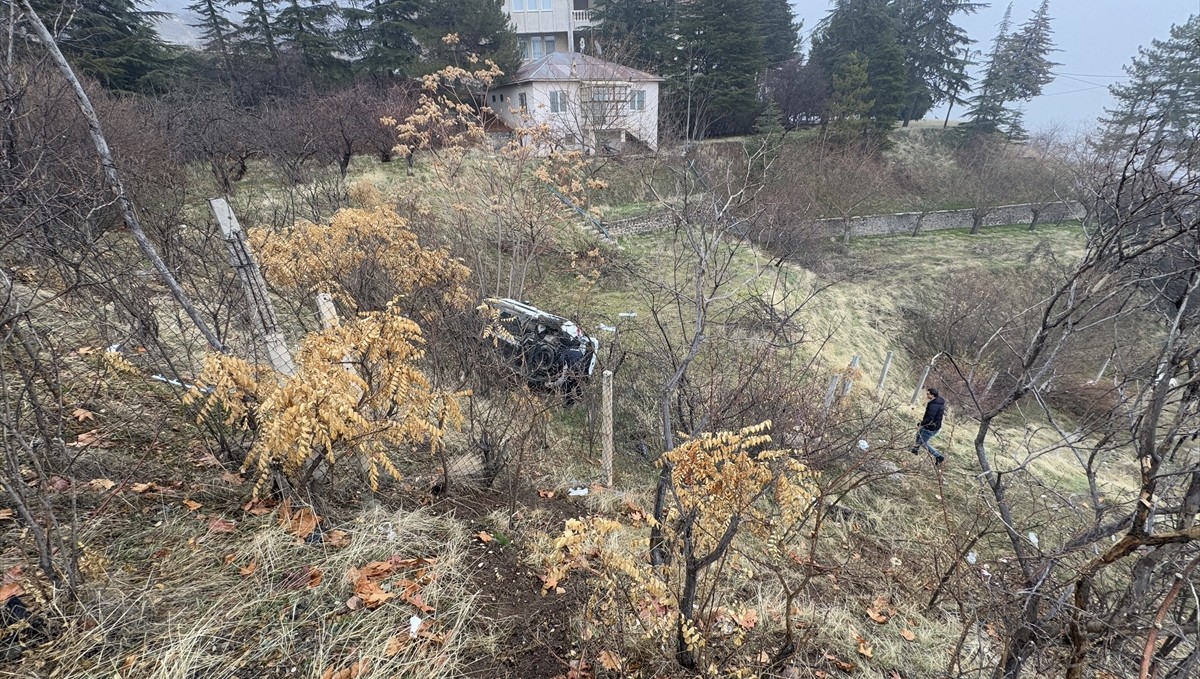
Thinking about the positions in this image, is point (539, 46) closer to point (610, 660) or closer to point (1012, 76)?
point (1012, 76)

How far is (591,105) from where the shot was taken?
16.7m

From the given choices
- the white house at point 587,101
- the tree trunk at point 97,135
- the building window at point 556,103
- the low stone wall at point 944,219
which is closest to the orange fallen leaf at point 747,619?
the tree trunk at point 97,135

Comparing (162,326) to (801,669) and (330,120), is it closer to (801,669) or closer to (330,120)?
(801,669)

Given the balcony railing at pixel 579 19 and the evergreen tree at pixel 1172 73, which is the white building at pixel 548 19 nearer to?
the balcony railing at pixel 579 19

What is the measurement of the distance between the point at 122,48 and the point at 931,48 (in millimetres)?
40609

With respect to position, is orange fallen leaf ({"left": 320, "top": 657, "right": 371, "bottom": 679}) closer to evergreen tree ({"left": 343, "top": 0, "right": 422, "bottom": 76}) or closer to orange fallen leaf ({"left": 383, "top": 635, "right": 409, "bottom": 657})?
orange fallen leaf ({"left": 383, "top": 635, "right": 409, "bottom": 657})

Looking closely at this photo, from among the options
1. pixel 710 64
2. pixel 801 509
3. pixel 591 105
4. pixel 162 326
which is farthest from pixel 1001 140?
pixel 162 326

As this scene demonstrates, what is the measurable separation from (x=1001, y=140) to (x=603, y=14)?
2439 centimetres

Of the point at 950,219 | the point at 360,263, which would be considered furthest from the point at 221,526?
the point at 950,219

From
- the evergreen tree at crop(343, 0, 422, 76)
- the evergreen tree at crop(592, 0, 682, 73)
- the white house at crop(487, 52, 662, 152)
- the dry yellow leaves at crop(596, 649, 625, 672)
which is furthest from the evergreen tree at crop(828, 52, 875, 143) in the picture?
the dry yellow leaves at crop(596, 649, 625, 672)

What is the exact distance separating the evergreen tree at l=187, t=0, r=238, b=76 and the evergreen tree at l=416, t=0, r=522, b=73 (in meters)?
7.73

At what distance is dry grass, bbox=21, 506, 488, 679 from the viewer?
2527 millimetres

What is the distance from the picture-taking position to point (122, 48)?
51.2 feet

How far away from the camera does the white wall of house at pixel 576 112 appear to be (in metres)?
17.4
